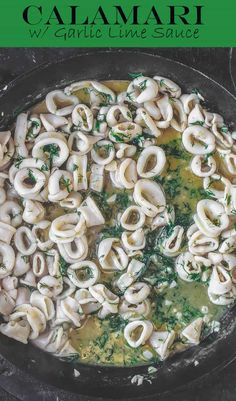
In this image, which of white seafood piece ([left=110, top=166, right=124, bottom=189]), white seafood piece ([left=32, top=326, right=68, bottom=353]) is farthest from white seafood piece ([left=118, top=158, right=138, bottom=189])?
white seafood piece ([left=32, top=326, right=68, bottom=353])

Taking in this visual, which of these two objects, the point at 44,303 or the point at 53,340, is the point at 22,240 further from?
the point at 53,340

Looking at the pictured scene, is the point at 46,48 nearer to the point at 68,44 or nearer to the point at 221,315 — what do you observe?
the point at 68,44

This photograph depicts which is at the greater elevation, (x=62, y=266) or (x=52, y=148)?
(x=52, y=148)

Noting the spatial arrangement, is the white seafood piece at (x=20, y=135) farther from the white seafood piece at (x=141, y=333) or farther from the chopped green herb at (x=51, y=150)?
the white seafood piece at (x=141, y=333)

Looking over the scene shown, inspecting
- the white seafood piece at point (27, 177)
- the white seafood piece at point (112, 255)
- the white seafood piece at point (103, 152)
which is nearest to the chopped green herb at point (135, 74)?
the white seafood piece at point (103, 152)

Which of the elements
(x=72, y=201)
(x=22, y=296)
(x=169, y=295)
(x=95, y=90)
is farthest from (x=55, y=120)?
(x=169, y=295)

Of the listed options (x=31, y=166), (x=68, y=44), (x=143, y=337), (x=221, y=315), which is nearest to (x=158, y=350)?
(x=143, y=337)

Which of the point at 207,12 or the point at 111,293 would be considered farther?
the point at 207,12
